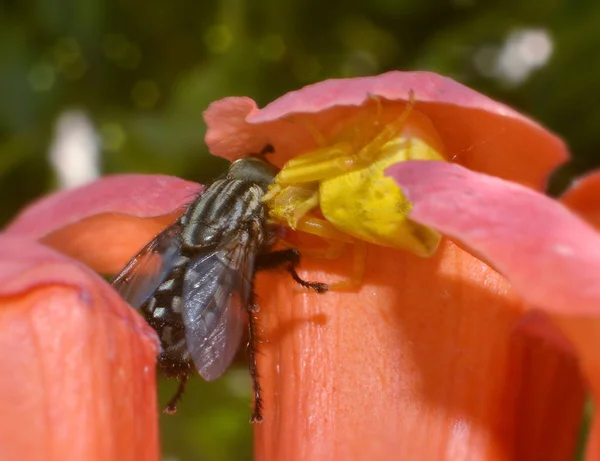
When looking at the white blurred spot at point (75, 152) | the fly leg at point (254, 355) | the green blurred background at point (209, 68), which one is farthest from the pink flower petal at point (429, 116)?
the white blurred spot at point (75, 152)

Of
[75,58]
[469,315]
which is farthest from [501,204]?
[75,58]

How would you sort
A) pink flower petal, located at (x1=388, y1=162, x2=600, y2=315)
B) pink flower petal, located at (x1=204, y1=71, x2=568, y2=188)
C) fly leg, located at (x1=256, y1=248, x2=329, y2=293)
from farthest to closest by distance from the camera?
fly leg, located at (x1=256, y1=248, x2=329, y2=293)
pink flower petal, located at (x1=204, y1=71, x2=568, y2=188)
pink flower petal, located at (x1=388, y1=162, x2=600, y2=315)

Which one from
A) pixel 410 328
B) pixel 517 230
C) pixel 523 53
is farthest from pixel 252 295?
pixel 523 53

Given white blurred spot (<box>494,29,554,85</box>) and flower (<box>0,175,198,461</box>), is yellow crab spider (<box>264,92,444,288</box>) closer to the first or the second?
flower (<box>0,175,198,461</box>)

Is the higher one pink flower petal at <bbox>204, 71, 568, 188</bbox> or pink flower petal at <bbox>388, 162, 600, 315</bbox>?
pink flower petal at <bbox>204, 71, 568, 188</bbox>

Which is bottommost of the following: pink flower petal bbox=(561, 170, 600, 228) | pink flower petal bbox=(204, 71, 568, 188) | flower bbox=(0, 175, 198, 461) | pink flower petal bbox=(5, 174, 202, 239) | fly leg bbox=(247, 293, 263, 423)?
fly leg bbox=(247, 293, 263, 423)

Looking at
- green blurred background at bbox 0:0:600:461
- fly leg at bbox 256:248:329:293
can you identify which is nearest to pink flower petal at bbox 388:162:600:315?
fly leg at bbox 256:248:329:293

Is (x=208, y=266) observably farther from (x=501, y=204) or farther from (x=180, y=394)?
(x=501, y=204)
